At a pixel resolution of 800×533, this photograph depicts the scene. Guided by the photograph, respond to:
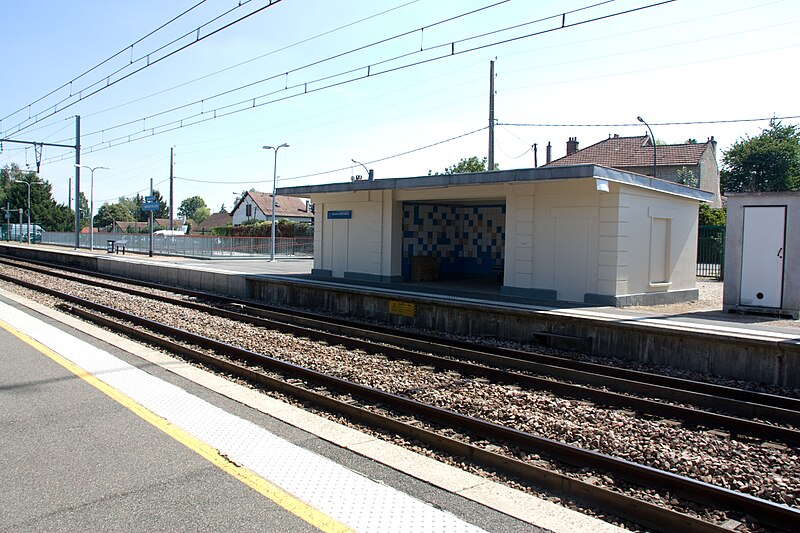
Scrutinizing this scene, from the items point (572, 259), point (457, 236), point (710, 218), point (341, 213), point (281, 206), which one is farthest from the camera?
point (281, 206)

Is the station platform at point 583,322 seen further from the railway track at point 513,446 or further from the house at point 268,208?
the house at point 268,208

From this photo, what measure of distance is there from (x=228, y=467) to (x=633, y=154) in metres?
52.5

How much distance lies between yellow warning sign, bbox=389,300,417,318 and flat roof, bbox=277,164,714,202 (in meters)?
4.10

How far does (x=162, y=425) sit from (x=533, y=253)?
12517mm

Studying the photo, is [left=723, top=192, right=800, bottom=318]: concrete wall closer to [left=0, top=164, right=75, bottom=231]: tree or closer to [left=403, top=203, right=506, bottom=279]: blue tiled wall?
[left=403, top=203, right=506, bottom=279]: blue tiled wall

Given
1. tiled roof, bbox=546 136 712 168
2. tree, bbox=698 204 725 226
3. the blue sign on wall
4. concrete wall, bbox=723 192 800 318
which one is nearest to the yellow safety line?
concrete wall, bbox=723 192 800 318

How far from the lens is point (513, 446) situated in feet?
20.7

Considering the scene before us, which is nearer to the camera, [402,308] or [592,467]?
[592,467]

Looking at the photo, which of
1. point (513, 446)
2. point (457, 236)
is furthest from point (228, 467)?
point (457, 236)

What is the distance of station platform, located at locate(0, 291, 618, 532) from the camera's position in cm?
431

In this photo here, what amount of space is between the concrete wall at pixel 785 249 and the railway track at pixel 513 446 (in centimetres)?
837

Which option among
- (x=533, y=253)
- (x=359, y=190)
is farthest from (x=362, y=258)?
(x=533, y=253)

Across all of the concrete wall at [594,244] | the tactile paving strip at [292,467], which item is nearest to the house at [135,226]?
the concrete wall at [594,244]

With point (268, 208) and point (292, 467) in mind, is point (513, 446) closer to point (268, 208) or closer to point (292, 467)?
point (292, 467)
